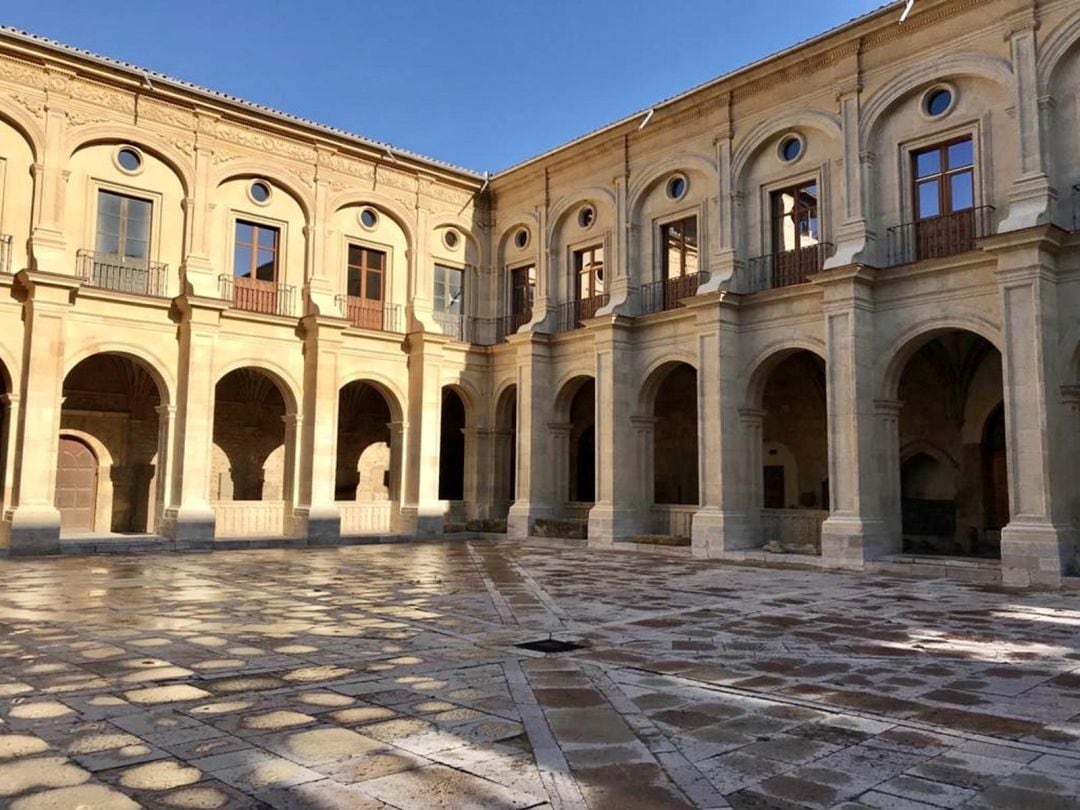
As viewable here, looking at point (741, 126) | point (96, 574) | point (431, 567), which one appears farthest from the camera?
point (741, 126)

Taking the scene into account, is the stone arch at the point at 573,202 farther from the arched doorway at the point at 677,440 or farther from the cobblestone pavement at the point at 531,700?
the cobblestone pavement at the point at 531,700

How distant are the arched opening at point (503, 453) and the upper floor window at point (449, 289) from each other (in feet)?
9.00

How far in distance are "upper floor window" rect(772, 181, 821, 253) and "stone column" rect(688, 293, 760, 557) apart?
5.72 ft

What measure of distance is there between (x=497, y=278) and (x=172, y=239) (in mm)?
8573

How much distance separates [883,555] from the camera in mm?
15203

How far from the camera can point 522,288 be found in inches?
942

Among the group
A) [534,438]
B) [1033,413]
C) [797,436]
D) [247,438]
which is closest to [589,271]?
[534,438]

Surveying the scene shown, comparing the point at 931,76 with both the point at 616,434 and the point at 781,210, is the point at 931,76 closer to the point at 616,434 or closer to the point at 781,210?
the point at 781,210

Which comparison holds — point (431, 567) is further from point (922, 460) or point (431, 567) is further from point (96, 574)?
point (922, 460)

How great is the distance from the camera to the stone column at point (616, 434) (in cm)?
1967

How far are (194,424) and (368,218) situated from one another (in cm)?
699

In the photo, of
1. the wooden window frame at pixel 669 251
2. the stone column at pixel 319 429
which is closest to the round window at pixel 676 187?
the wooden window frame at pixel 669 251

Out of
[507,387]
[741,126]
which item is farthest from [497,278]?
[741,126]

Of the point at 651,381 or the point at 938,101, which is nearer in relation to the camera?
the point at 938,101
